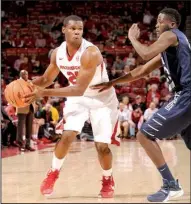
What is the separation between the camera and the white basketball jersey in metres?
5.18

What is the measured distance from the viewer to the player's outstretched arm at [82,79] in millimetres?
4488

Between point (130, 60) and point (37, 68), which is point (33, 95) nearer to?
point (37, 68)

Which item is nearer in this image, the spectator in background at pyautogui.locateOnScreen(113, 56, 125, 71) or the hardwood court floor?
the hardwood court floor

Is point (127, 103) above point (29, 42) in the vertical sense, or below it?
below

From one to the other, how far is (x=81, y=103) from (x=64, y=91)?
32.9 inches

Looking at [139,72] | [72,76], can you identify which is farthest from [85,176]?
[139,72]

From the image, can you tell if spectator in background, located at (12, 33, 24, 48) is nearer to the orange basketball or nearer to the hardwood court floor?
the hardwood court floor

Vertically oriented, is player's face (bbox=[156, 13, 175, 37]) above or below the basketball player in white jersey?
above

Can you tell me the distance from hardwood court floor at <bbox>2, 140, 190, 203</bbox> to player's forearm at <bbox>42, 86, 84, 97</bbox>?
1.22m

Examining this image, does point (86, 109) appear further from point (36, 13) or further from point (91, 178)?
point (36, 13)

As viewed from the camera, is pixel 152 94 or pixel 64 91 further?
pixel 152 94

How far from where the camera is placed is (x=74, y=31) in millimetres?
5020

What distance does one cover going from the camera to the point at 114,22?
19703 millimetres

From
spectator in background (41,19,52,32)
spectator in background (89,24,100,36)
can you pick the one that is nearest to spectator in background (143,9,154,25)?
spectator in background (89,24,100,36)
